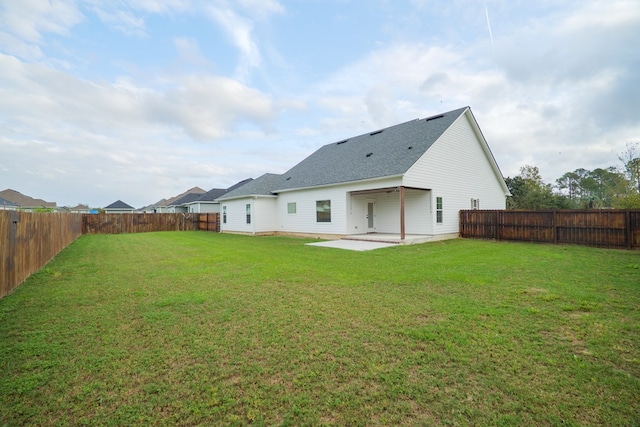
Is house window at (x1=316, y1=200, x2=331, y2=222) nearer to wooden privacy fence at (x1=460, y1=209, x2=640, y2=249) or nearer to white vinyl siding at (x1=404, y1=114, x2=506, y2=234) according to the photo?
white vinyl siding at (x1=404, y1=114, x2=506, y2=234)

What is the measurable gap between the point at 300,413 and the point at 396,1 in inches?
588

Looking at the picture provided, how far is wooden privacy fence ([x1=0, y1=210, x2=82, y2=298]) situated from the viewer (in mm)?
5141

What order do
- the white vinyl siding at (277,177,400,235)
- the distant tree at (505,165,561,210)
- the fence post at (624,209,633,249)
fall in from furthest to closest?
the distant tree at (505,165,561,210) < the white vinyl siding at (277,177,400,235) < the fence post at (624,209,633,249)

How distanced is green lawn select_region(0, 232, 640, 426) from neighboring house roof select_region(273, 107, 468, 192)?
8987mm

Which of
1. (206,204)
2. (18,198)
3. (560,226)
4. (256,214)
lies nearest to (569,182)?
(560,226)

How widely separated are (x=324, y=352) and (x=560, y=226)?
46.0 ft

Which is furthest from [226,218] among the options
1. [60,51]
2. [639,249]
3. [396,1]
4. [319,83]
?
[639,249]

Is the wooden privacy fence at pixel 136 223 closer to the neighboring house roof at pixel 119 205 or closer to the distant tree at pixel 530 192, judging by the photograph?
the neighboring house roof at pixel 119 205

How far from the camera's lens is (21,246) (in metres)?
6.08

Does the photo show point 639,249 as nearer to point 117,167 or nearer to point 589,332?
point 589,332

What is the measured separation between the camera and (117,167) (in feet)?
96.8

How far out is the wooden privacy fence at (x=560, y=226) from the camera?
419 inches

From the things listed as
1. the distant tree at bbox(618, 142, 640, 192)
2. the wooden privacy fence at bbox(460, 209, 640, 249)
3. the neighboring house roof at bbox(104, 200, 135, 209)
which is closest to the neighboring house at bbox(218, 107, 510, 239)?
the wooden privacy fence at bbox(460, 209, 640, 249)

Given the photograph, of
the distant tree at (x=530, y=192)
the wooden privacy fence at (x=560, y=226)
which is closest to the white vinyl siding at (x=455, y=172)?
the wooden privacy fence at (x=560, y=226)
